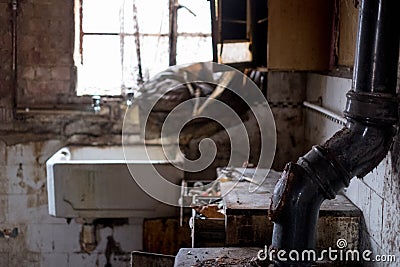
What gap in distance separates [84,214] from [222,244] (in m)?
1.35

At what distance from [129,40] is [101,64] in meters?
0.29

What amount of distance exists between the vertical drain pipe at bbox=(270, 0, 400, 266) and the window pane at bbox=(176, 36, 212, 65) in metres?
2.17

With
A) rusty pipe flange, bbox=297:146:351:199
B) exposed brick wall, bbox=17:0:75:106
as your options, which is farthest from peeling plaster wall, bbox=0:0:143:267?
rusty pipe flange, bbox=297:146:351:199

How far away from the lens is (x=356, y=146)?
1.94m

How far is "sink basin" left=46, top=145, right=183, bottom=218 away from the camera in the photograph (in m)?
3.44

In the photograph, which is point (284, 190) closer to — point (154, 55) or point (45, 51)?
point (154, 55)

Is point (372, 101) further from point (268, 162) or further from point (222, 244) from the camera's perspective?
point (268, 162)

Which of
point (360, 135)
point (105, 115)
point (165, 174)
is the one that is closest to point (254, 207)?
point (360, 135)

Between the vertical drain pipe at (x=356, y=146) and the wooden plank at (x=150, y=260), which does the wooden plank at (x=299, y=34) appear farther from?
the wooden plank at (x=150, y=260)

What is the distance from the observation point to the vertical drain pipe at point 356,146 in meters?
1.88

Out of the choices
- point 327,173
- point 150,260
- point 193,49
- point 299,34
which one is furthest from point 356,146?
point 193,49

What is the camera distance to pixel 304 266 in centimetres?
196

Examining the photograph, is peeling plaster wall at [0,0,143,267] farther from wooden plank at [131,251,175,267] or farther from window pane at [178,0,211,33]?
wooden plank at [131,251,175,267]

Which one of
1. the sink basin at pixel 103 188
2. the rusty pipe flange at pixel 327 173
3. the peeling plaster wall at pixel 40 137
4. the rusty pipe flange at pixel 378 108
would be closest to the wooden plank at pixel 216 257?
the rusty pipe flange at pixel 327 173
